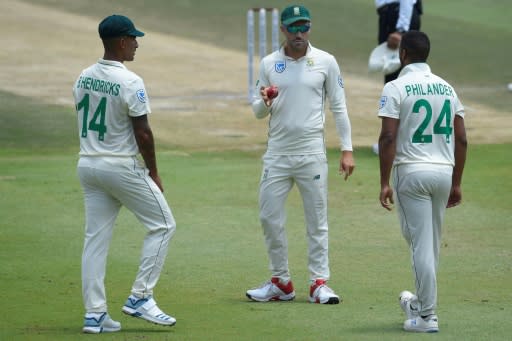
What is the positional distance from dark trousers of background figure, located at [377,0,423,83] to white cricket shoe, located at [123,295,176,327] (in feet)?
29.0

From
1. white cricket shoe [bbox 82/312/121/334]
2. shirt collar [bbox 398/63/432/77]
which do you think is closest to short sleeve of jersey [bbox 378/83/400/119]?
shirt collar [bbox 398/63/432/77]

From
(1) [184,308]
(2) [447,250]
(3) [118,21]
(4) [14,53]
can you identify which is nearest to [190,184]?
(2) [447,250]

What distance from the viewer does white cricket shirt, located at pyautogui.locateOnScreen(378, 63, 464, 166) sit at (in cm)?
779

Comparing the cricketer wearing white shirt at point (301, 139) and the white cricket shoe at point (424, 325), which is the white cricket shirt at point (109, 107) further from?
the white cricket shoe at point (424, 325)

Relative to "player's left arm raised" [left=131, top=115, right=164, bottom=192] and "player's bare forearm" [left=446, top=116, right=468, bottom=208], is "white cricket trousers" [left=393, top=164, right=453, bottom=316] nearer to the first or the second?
"player's bare forearm" [left=446, top=116, right=468, bottom=208]

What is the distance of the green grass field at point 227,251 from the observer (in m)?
8.26

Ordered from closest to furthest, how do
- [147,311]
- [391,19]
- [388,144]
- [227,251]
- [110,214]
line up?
[388,144], [147,311], [110,214], [227,251], [391,19]

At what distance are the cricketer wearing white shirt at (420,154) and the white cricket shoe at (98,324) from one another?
207cm

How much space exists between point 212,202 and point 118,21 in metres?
5.75

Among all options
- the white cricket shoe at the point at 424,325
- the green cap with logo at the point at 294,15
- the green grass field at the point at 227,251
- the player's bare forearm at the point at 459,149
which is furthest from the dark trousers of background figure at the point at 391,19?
the white cricket shoe at the point at 424,325

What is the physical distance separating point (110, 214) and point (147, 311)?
74 centimetres

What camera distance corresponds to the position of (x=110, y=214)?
8.12 metres

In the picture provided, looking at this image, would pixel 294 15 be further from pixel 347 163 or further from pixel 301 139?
pixel 347 163

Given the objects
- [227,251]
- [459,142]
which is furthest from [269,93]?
[227,251]
